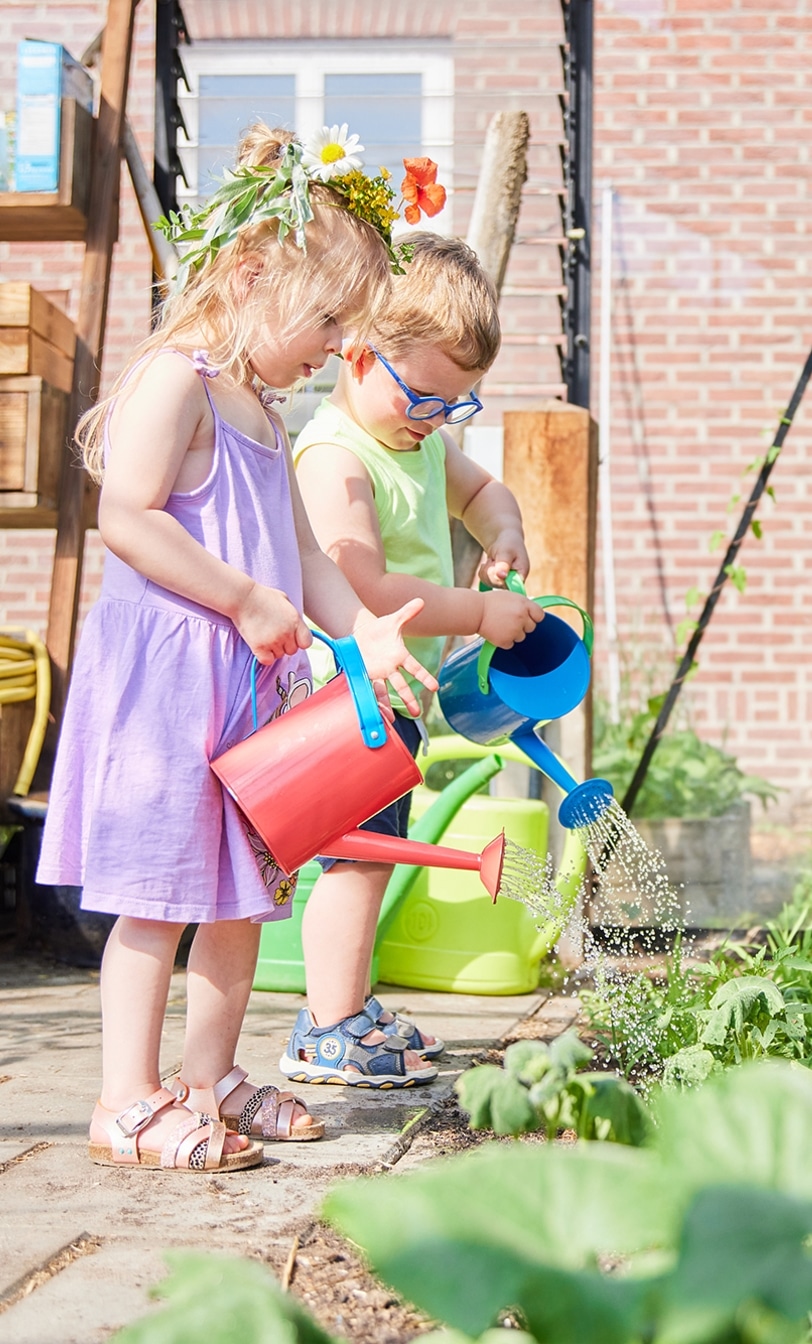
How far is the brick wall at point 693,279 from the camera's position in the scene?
5355 mm

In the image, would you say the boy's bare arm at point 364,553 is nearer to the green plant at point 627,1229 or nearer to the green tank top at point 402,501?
the green tank top at point 402,501

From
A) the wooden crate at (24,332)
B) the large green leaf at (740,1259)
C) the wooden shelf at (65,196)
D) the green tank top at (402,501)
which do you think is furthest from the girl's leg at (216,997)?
the wooden shelf at (65,196)

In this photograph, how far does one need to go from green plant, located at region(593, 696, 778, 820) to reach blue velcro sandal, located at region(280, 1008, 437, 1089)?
167cm

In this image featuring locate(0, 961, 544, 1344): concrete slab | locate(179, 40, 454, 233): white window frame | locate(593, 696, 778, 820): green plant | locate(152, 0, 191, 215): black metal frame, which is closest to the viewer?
locate(0, 961, 544, 1344): concrete slab

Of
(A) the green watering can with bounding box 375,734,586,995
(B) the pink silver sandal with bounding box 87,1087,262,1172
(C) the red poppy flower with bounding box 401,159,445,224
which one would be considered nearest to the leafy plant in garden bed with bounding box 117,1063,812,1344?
(B) the pink silver sandal with bounding box 87,1087,262,1172

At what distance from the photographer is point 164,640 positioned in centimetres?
174

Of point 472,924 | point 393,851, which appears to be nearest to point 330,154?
point 393,851

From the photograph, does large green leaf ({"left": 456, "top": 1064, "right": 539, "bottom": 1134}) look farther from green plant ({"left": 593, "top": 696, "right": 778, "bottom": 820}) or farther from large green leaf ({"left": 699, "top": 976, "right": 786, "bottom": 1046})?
green plant ({"left": 593, "top": 696, "right": 778, "bottom": 820})

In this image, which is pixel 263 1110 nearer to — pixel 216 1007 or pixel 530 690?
pixel 216 1007

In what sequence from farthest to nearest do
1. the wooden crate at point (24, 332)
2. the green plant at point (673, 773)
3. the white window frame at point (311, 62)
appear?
the white window frame at point (311, 62)
the green plant at point (673, 773)
the wooden crate at point (24, 332)

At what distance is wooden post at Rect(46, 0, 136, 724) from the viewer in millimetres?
3047

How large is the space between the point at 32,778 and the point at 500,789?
102 centimetres

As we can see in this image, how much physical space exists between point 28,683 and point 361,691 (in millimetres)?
1539

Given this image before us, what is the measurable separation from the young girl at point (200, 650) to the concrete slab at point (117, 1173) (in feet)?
0.24
